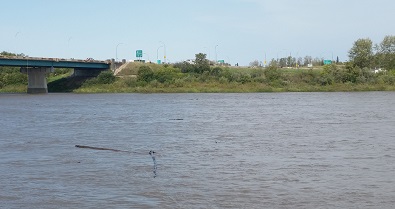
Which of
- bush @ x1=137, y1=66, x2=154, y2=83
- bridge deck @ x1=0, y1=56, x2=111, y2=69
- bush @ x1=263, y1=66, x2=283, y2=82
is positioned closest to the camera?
bridge deck @ x1=0, y1=56, x2=111, y2=69

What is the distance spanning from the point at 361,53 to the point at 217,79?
38467mm

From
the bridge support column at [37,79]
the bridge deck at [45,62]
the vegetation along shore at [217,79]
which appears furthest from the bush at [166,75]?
the bridge support column at [37,79]

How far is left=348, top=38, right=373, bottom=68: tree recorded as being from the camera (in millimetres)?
154000

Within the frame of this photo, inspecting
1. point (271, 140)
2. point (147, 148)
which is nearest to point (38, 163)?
point (147, 148)

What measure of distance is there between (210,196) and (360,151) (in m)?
13.1

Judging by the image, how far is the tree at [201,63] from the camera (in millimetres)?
153375

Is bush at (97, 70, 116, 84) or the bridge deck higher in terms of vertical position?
the bridge deck

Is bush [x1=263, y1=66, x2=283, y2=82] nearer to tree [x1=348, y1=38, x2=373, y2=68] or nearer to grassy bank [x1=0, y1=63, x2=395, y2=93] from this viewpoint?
grassy bank [x1=0, y1=63, x2=395, y2=93]

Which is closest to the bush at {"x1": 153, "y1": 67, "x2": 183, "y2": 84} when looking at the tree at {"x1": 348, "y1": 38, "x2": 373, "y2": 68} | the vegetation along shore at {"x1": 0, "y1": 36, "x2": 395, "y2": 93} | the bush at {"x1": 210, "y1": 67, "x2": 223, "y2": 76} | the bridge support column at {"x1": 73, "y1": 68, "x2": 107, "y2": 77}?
the vegetation along shore at {"x1": 0, "y1": 36, "x2": 395, "y2": 93}

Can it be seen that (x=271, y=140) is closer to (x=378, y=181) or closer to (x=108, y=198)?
(x=378, y=181)

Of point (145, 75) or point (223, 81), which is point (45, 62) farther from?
point (223, 81)

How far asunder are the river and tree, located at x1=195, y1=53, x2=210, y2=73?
107 meters

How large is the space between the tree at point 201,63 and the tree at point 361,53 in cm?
3740

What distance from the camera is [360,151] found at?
101ft
